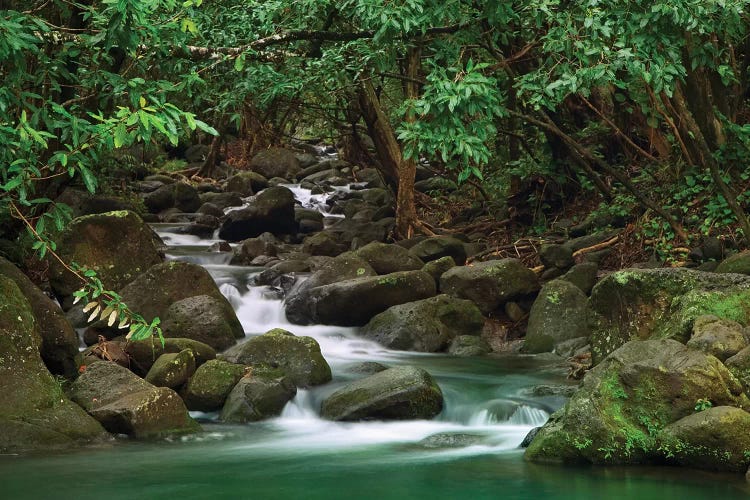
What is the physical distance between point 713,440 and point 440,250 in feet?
32.6

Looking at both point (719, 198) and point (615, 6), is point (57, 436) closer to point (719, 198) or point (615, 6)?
point (615, 6)

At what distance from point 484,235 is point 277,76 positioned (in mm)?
9041

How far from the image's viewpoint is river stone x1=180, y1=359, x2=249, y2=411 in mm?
9531

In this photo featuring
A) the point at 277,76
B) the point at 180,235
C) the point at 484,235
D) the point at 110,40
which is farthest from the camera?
the point at 180,235

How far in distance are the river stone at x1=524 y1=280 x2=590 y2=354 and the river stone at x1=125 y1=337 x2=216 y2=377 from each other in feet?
16.4

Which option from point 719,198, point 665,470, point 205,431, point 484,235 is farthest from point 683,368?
point 484,235

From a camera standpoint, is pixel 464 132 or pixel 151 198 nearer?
pixel 464 132

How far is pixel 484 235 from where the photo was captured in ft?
60.5

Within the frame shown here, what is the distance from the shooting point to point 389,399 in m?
9.20

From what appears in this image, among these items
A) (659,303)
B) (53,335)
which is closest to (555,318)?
(659,303)

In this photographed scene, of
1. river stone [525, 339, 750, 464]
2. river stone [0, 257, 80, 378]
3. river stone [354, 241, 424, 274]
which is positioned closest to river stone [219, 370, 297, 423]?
river stone [0, 257, 80, 378]

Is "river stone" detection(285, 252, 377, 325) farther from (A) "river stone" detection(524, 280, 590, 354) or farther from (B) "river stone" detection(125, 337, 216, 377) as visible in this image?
(B) "river stone" detection(125, 337, 216, 377)

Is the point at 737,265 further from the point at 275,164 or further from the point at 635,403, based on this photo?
the point at 275,164

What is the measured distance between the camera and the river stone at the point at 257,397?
941 centimetres
